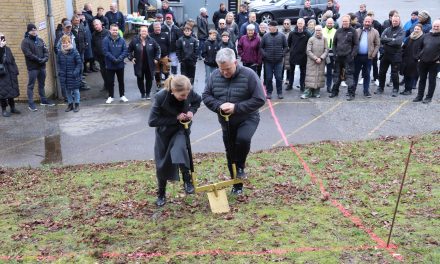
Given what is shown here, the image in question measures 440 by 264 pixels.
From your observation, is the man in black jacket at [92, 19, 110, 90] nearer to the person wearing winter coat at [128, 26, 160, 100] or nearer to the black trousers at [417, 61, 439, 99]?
the person wearing winter coat at [128, 26, 160, 100]

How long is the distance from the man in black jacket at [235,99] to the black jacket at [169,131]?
31 cm

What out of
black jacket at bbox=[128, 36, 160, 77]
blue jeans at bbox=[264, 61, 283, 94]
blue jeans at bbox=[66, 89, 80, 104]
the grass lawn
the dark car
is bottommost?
the grass lawn

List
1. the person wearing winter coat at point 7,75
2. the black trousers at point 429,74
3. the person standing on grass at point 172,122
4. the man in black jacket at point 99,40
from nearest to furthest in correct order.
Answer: the person standing on grass at point 172,122 → the person wearing winter coat at point 7,75 → the black trousers at point 429,74 → the man in black jacket at point 99,40

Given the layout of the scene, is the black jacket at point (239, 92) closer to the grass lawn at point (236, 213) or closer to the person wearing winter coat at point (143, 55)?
the grass lawn at point (236, 213)

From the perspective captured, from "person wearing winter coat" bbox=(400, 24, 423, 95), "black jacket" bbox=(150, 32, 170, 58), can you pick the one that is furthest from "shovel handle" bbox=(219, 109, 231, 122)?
"black jacket" bbox=(150, 32, 170, 58)

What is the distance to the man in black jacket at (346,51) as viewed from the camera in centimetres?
1308

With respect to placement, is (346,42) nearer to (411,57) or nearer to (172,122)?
(411,57)

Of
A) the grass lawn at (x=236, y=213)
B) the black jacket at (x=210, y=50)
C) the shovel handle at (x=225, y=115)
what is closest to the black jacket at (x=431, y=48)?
the grass lawn at (x=236, y=213)

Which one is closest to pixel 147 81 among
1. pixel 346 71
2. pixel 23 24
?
pixel 23 24

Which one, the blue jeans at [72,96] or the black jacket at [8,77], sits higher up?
the black jacket at [8,77]

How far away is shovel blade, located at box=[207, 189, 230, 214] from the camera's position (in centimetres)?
674

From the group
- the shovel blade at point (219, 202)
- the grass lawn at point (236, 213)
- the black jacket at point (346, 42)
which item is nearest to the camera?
the grass lawn at point (236, 213)

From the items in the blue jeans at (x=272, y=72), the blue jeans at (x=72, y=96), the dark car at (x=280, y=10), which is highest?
the dark car at (x=280, y=10)

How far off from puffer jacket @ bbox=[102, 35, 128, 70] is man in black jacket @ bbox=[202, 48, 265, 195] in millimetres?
6856
